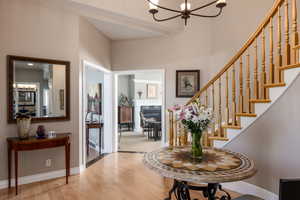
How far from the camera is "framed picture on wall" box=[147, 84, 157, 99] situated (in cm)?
941

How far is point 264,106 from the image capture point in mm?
2514

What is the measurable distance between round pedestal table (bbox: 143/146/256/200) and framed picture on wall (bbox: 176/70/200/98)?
242 centimetres

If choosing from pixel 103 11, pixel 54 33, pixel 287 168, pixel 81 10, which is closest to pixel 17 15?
pixel 54 33

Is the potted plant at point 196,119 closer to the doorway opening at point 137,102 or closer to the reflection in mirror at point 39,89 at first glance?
the reflection in mirror at point 39,89

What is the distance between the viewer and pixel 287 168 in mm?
2340

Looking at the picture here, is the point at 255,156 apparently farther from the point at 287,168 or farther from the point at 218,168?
the point at 218,168

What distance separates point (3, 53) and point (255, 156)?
4.12 meters

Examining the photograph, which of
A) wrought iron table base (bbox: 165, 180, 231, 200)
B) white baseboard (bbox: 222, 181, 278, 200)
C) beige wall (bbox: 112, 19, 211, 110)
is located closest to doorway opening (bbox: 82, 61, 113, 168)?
beige wall (bbox: 112, 19, 211, 110)

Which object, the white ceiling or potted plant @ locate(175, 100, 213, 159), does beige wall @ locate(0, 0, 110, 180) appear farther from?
potted plant @ locate(175, 100, 213, 159)

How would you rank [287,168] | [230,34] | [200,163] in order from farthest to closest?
[230,34] → [287,168] → [200,163]

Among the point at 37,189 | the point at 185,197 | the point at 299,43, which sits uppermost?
the point at 299,43

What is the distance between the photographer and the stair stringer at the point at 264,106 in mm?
2189

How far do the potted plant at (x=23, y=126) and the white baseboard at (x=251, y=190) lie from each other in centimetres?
327

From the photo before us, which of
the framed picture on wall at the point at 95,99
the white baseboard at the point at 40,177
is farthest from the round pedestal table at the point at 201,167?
the framed picture on wall at the point at 95,99
